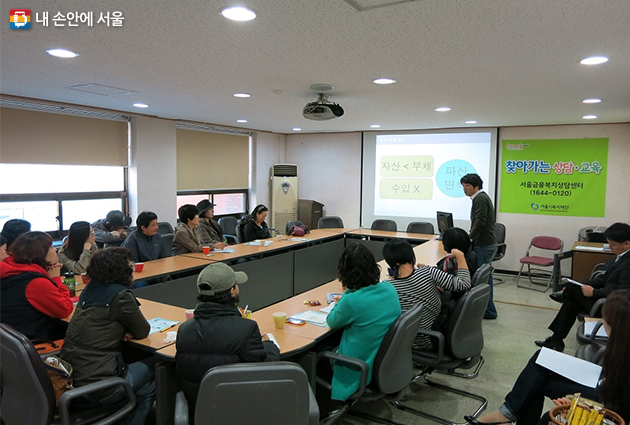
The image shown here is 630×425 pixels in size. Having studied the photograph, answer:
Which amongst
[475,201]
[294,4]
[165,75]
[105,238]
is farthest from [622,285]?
[105,238]

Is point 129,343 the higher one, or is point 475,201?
point 475,201

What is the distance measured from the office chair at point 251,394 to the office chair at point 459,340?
1.33 meters

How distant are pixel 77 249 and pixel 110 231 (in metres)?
1.35

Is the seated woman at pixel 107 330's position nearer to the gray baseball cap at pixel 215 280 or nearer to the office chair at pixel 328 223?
the gray baseball cap at pixel 215 280

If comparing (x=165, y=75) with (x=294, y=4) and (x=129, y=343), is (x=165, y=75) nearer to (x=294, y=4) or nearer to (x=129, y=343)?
(x=294, y=4)

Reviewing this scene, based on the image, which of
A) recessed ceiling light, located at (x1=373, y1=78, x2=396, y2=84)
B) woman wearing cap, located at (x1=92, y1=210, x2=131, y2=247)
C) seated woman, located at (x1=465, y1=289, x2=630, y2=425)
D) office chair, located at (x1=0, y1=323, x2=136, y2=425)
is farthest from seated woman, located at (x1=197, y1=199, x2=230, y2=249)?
seated woman, located at (x1=465, y1=289, x2=630, y2=425)

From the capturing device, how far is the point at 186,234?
4887 mm

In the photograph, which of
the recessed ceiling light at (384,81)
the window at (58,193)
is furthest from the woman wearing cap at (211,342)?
the window at (58,193)

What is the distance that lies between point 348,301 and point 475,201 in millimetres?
3250

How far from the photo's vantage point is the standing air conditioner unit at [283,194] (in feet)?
29.5

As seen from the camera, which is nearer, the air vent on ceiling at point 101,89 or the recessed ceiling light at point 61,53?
the recessed ceiling light at point 61,53

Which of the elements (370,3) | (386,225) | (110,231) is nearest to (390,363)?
(370,3)

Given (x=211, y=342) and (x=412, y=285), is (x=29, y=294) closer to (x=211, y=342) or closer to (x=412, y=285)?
(x=211, y=342)

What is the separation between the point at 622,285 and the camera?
3.47 metres
